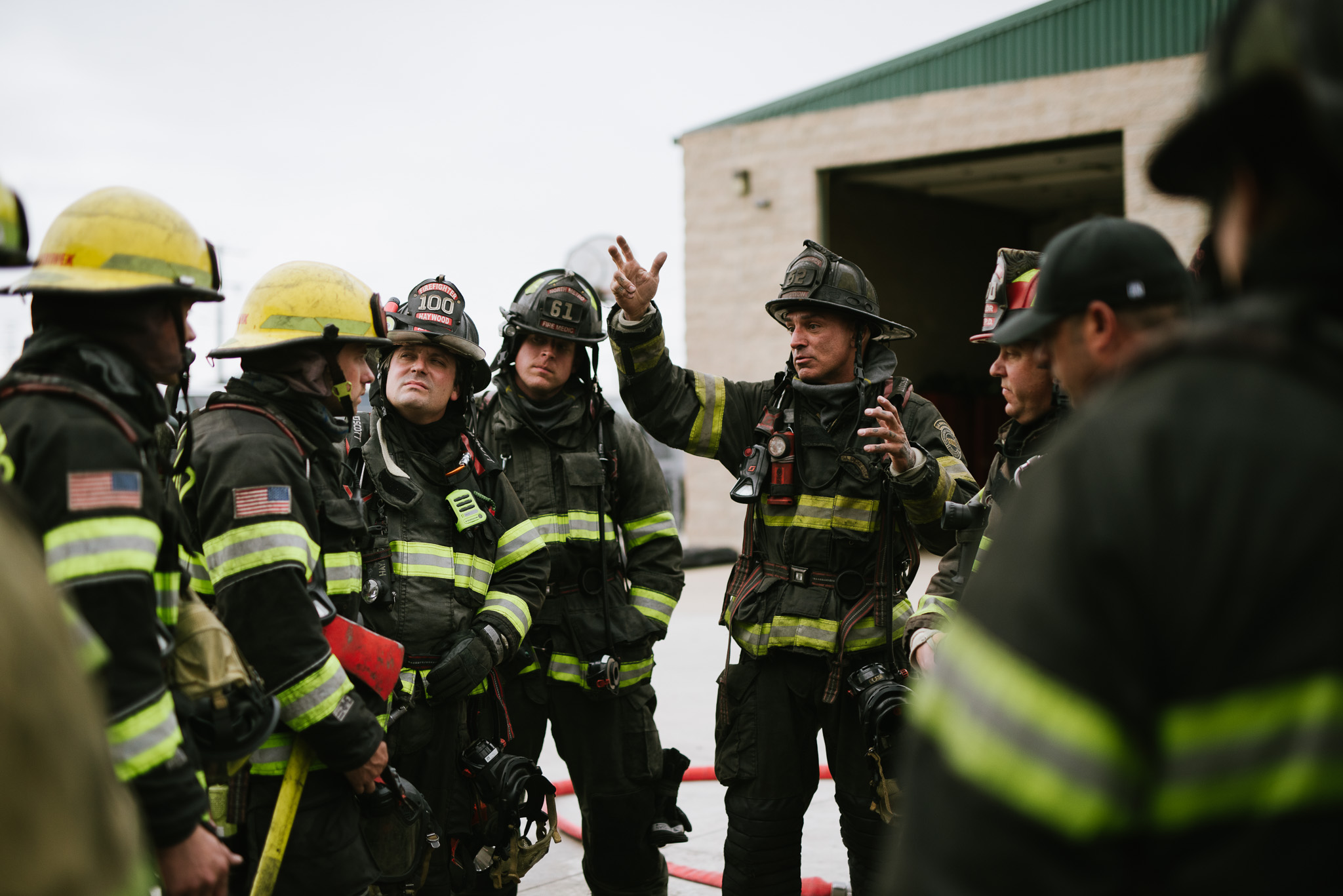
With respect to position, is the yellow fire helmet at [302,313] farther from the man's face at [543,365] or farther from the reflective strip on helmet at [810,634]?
the reflective strip on helmet at [810,634]

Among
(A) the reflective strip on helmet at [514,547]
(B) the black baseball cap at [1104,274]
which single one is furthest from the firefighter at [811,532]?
(B) the black baseball cap at [1104,274]

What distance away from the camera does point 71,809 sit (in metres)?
0.92

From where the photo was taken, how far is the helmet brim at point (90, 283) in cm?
220

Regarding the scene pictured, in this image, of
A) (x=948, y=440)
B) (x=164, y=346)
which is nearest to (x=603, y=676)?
(x=948, y=440)

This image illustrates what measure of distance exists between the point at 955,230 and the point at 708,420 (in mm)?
17469

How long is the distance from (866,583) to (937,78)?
41.8 feet

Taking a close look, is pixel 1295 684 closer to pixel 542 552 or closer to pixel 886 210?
pixel 542 552

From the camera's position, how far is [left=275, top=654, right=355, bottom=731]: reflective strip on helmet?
2.65m

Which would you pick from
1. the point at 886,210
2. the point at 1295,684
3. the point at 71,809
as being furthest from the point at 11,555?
the point at 886,210

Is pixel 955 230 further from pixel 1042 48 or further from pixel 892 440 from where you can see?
pixel 892 440

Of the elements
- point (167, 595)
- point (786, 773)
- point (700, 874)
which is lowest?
point (700, 874)

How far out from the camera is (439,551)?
3.74 metres

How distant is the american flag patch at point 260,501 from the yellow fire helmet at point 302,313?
0.45 meters

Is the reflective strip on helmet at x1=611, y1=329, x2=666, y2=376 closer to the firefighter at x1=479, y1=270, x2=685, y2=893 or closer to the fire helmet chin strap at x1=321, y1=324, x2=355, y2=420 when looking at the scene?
the firefighter at x1=479, y1=270, x2=685, y2=893
